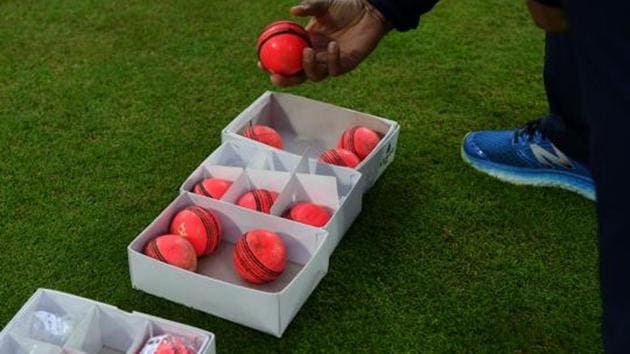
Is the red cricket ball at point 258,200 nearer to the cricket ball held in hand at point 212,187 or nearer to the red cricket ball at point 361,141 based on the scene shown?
the cricket ball held in hand at point 212,187

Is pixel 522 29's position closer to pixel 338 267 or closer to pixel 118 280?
pixel 338 267

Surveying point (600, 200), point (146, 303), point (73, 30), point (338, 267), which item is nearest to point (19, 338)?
point (146, 303)

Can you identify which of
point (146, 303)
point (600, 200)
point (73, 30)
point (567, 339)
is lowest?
point (567, 339)

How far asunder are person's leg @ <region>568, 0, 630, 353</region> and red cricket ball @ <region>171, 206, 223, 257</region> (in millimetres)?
686

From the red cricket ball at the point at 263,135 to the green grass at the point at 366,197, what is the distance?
0.14 metres

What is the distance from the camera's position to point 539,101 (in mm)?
1908

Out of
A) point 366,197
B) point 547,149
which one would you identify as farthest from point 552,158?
point 366,197

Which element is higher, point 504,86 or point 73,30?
point 73,30

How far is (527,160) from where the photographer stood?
5.42 ft

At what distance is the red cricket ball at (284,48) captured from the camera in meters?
1.45

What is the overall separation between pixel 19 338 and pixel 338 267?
53 centimetres

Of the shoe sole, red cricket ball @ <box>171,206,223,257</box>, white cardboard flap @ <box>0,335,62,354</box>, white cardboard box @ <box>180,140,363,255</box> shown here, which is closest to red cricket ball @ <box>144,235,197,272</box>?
red cricket ball @ <box>171,206,223,257</box>

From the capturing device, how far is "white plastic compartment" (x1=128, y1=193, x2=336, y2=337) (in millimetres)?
1246

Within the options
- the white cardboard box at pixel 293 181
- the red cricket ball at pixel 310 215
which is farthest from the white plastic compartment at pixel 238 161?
the red cricket ball at pixel 310 215
